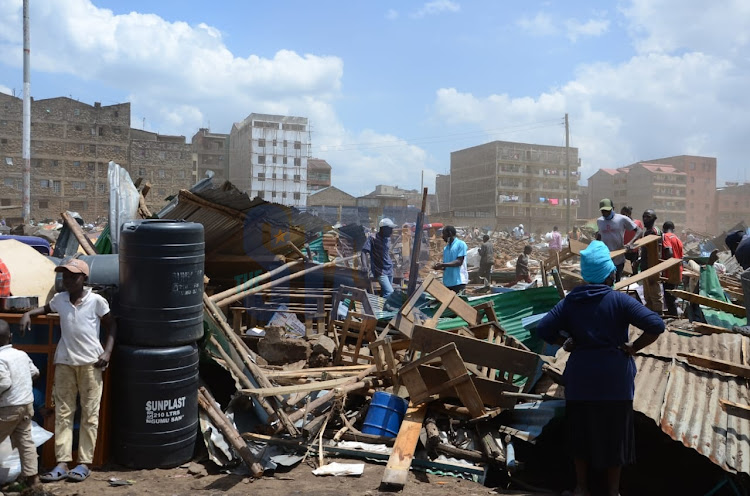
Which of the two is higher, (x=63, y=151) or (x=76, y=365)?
(x=63, y=151)

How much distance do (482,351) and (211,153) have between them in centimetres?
7668

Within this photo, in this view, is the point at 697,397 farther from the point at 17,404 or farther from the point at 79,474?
the point at 17,404

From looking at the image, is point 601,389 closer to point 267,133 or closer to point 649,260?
point 649,260

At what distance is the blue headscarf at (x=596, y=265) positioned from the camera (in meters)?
3.70

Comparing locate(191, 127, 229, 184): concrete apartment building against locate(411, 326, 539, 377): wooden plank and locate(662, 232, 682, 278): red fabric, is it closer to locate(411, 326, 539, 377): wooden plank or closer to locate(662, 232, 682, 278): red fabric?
locate(662, 232, 682, 278): red fabric

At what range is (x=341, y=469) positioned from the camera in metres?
4.54

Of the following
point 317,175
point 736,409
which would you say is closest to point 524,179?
point 317,175

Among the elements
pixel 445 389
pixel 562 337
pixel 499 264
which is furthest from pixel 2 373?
pixel 499 264

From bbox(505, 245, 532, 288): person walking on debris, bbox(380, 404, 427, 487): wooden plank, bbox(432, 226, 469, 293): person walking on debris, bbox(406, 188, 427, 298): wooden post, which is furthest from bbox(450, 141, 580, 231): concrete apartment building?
bbox(380, 404, 427, 487): wooden plank

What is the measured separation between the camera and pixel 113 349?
4.70 m

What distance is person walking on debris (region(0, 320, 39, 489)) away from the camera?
3947 mm

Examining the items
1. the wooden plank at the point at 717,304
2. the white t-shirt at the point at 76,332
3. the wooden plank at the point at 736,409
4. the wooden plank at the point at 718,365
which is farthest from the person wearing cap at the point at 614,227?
the white t-shirt at the point at 76,332

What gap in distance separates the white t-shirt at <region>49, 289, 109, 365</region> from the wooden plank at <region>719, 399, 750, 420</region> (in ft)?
15.2

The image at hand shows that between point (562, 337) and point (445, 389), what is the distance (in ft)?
4.82
